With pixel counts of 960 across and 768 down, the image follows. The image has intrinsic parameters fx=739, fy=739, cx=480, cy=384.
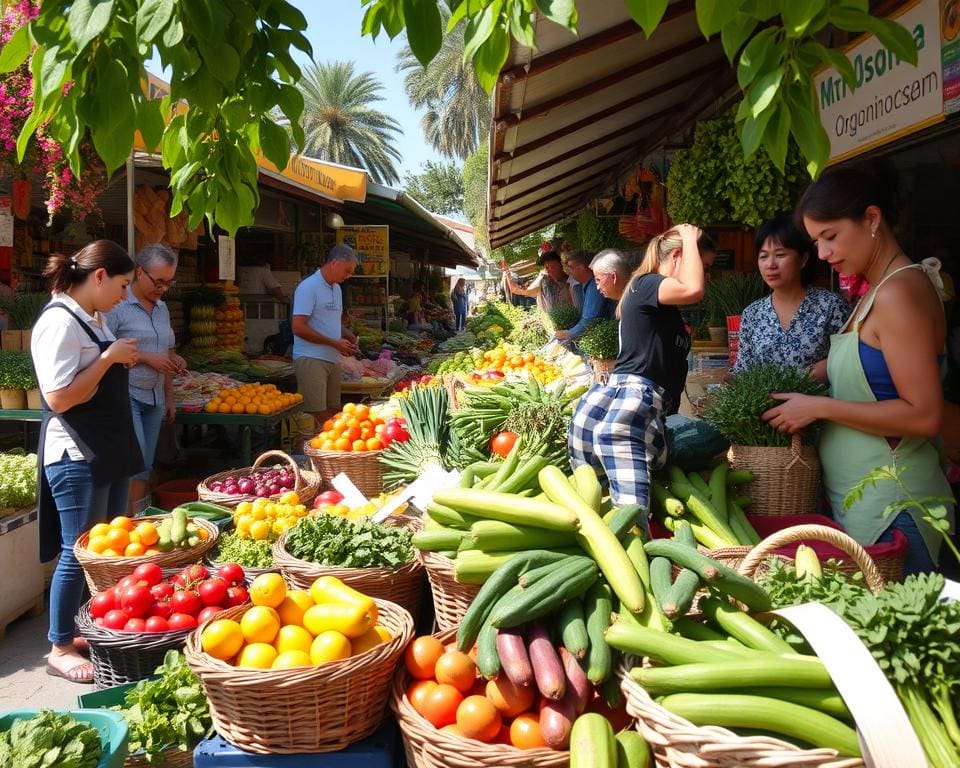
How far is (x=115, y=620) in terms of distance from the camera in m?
3.03

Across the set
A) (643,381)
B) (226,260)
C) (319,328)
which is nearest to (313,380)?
(319,328)

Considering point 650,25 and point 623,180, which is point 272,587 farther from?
point 623,180

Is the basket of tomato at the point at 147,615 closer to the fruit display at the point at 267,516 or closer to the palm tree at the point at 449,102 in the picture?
the fruit display at the point at 267,516

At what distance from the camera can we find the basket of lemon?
2.04 m

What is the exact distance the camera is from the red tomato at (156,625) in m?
2.99

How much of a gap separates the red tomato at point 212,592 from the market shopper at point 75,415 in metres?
1.22

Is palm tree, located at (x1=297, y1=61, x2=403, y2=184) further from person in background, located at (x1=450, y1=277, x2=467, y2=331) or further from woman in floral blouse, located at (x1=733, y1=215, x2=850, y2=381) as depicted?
woman in floral blouse, located at (x1=733, y1=215, x2=850, y2=381)

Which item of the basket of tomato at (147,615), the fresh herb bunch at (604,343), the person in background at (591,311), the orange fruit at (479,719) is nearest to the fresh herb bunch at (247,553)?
the basket of tomato at (147,615)

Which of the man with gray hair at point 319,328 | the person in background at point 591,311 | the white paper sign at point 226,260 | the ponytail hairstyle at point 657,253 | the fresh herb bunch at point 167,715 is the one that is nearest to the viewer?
the fresh herb bunch at point 167,715

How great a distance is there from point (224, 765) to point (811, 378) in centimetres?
252

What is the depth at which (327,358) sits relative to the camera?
24.5 ft

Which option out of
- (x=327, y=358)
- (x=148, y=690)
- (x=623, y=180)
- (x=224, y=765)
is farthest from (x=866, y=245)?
(x=623, y=180)

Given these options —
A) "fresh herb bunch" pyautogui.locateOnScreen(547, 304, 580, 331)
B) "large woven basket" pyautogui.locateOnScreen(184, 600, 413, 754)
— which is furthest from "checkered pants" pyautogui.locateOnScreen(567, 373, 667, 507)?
"fresh herb bunch" pyautogui.locateOnScreen(547, 304, 580, 331)

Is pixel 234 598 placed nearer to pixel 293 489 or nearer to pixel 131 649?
pixel 131 649
